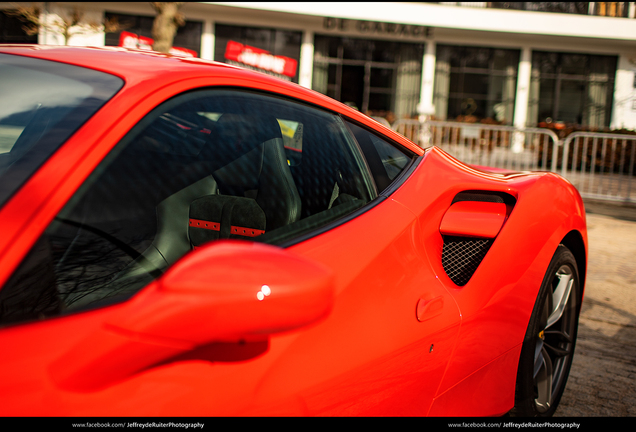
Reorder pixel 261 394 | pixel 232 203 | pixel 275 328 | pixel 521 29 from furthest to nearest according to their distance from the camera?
pixel 521 29 < pixel 232 203 < pixel 261 394 < pixel 275 328

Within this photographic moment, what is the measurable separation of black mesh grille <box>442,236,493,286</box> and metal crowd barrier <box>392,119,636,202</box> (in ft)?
25.4

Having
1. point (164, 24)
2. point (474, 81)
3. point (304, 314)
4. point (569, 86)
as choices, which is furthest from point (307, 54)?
point (304, 314)

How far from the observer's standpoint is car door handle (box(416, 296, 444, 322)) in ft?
4.73

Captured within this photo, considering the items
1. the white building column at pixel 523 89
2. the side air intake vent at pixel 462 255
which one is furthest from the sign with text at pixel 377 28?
the side air intake vent at pixel 462 255

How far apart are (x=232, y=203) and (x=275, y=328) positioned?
0.74m

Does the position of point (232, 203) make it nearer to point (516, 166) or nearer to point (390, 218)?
point (390, 218)

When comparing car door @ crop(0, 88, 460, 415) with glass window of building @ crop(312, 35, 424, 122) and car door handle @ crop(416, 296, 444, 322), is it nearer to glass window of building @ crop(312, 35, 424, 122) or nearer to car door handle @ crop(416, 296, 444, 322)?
car door handle @ crop(416, 296, 444, 322)

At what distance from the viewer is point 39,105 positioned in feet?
4.19

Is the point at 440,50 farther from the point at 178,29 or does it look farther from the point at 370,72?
the point at 178,29

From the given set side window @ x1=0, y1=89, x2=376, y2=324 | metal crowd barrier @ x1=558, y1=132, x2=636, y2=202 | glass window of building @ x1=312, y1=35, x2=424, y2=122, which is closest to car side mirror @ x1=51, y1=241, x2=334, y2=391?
side window @ x1=0, y1=89, x2=376, y2=324

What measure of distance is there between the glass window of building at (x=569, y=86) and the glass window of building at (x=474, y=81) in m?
0.96

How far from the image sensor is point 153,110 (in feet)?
3.91

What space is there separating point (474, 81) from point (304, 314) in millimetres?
21616
